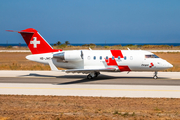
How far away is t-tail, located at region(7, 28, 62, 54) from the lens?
24.6 m

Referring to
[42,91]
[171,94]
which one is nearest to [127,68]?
[171,94]

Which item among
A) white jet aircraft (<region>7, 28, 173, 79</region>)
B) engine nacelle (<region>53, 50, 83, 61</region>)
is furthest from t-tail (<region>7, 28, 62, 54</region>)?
engine nacelle (<region>53, 50, 83, 61</region>)

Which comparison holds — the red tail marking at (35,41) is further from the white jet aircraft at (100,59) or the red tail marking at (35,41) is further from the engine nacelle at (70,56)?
the engine nacelle at (70,56)

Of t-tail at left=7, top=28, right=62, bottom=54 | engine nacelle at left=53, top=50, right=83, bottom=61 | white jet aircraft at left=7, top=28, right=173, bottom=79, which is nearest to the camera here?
white jet aircraft at left=7, top=28, right=173, bottom=79

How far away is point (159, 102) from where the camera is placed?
1323cm

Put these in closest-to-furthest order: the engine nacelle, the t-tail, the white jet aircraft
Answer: the white jet aircraft < the engine nacelle < the t-tail

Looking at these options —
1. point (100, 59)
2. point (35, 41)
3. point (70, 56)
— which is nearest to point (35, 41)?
point (35, 41)

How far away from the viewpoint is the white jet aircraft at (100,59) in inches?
886

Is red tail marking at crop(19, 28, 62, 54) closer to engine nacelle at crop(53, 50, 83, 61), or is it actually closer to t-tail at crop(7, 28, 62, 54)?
t-tail at crop(7, 28, 62, 54)

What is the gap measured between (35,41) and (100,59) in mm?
7350

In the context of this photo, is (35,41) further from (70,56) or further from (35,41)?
(70,56)

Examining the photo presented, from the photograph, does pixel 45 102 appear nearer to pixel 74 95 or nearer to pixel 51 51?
pixel 74 95

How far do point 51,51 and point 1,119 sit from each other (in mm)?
15108

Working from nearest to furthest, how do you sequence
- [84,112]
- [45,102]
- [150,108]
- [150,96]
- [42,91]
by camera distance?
[84,112], [150,108], [45,102], [150,96], [42,91]
